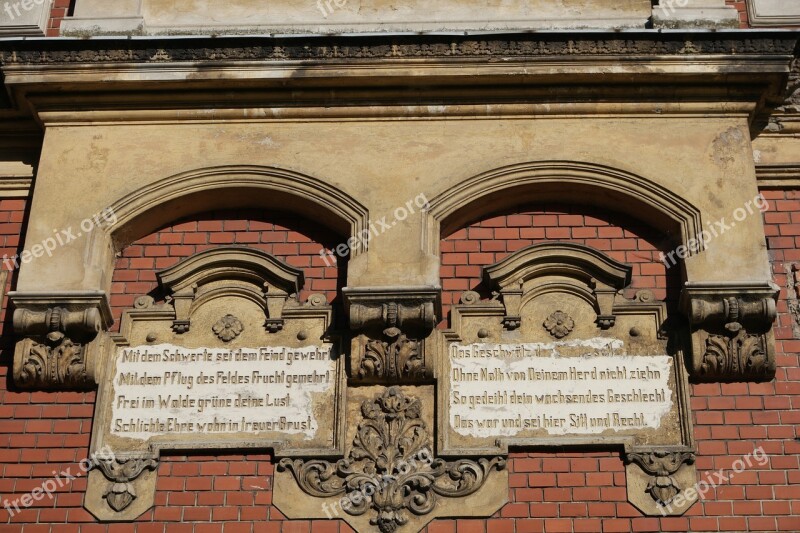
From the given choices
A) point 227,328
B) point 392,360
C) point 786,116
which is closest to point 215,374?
point 227,328

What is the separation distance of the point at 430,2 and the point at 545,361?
9.85 feet

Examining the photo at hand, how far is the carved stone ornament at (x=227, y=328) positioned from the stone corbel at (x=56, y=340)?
2.59 ft

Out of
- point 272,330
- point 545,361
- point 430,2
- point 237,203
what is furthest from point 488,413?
point 430,2

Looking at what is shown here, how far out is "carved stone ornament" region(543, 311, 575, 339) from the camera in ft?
30.8

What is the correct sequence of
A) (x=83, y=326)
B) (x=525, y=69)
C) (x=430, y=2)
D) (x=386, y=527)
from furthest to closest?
(x=430, y=2)
(x=525, y=69)
(x=83, y=326)
(x=386, y=527)

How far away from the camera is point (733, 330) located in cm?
915

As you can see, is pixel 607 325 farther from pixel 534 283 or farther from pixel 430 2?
pixel 430 2

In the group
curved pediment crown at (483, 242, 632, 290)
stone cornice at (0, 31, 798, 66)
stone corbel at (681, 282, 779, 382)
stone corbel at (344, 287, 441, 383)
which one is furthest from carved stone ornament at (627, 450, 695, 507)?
stone cornice at (0, 31, 798, 66)

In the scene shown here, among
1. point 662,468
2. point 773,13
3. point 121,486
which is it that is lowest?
point 121,486

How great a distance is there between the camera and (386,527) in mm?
8750

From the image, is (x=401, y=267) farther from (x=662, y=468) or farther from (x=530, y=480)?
(x=662, y=468)

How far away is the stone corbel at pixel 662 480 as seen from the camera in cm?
879

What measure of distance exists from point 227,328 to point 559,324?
86.9 inches

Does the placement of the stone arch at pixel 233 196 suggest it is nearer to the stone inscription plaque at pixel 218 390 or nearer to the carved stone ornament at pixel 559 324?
the stone inscription plaque at pixel 218 390
